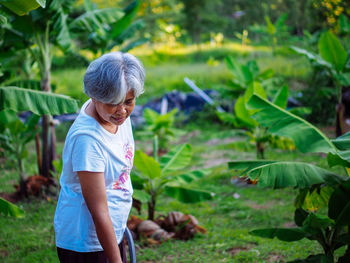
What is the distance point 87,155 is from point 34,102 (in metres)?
1.69

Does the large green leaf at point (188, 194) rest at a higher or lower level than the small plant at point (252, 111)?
lower

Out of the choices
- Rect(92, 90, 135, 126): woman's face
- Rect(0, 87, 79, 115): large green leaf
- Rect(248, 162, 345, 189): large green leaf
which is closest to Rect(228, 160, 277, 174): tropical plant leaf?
Rect(248, 162, 345, 189): large green leaf

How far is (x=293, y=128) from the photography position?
276 centimetres

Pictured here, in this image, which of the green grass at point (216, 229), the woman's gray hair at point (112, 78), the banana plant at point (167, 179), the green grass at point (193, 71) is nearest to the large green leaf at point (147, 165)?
the banana plant at point (167, 179)

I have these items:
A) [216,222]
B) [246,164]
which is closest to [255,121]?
[216,222]

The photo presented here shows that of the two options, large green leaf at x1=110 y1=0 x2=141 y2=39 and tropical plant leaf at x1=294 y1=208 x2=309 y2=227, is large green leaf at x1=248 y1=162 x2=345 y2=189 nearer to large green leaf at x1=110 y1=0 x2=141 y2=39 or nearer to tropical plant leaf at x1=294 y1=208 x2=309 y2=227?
tropical plant leaf at x1=294 y1=208 x2=309 y2=227

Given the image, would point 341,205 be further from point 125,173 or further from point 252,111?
point 252,111

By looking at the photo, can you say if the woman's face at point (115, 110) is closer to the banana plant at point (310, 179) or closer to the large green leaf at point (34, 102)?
the banana plant at point (310, 179)

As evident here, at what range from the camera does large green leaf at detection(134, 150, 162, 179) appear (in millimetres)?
3414

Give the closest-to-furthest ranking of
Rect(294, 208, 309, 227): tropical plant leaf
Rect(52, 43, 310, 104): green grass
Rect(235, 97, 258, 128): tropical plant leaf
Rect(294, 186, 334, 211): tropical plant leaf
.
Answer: Rect(294, 208, 309, 227): tropical plant leaf
Rect(294, 186, 334, 211): tropical plant leaf
Rect(235, 97, 258, 128): tropical plant leaf
Rect(52, 43, 310, 104): green grass

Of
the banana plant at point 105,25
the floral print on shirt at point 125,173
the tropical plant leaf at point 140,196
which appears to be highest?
the banana plant at point 105,25

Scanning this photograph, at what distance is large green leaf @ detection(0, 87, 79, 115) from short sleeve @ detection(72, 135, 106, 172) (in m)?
1.53

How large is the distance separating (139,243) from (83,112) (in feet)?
7.36

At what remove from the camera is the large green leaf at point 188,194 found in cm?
357
